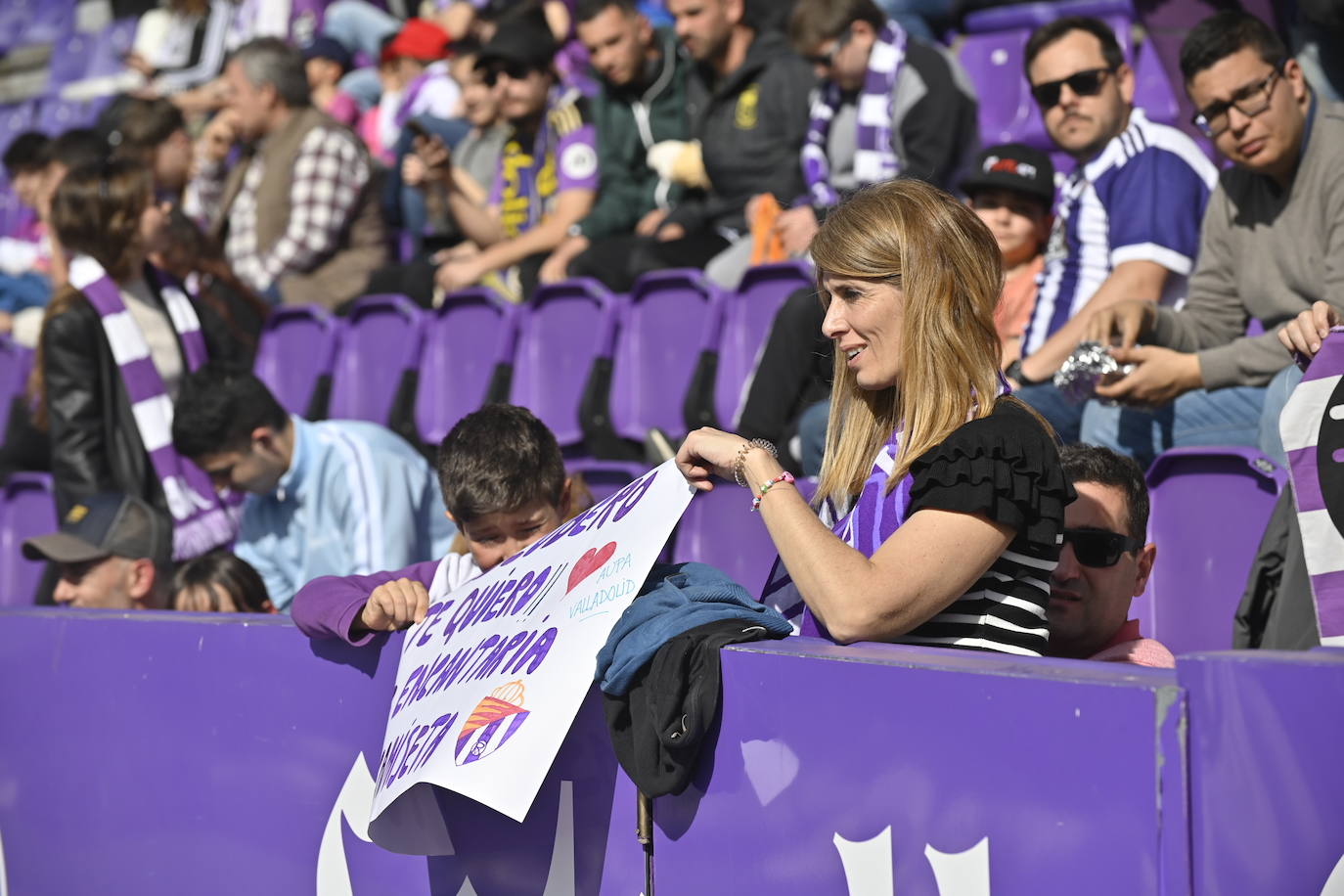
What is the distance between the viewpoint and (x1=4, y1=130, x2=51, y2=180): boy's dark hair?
8.64 m

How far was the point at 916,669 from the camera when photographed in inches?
76.2

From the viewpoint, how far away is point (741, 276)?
18.5ft

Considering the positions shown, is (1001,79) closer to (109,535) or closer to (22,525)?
(109,535)

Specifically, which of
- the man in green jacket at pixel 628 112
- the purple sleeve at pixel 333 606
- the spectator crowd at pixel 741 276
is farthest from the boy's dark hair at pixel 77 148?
the purple sleeve at pixel 333 606

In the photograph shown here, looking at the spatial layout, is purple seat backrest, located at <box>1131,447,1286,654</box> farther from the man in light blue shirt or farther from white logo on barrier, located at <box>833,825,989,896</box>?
the man in light blue shirt

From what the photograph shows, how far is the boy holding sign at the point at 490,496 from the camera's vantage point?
→ 9.49 ft

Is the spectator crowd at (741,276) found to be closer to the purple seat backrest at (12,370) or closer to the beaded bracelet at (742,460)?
the beaded bracelet at (742,460)

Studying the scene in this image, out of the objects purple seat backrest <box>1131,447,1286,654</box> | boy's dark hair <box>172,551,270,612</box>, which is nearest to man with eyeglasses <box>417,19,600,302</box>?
boy's dark hair <box>172,551,270,612</box>

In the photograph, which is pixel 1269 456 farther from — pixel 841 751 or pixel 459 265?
pixel 459 265

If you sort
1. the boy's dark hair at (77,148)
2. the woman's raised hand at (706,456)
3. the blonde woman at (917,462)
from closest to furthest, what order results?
Result: the blonde woman at (917,462)
the woman's raised hand at (706,456)
the boy's dark hair at (77,148)

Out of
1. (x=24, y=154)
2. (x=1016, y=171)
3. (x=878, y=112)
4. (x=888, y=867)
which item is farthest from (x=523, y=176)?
(x=888, y=867)

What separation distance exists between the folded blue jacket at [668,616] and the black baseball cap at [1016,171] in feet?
8.68

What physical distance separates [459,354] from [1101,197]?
293 centimetres

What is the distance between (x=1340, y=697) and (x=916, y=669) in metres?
0.52
